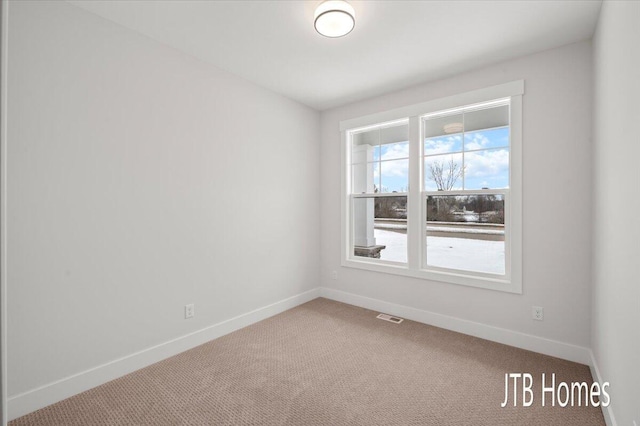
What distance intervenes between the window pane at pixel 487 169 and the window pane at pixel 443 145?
0.15 meters

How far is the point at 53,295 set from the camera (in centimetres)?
208

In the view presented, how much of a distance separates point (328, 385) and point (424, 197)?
2.25 meters

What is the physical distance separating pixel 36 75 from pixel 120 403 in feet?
7.39

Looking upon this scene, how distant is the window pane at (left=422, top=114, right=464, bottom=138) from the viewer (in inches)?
131

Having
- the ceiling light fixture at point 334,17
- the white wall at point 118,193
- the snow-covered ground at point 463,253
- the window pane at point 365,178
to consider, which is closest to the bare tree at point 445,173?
the snow-covered ground at point 463,253

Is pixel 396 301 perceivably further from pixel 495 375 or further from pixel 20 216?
pixel 20 216

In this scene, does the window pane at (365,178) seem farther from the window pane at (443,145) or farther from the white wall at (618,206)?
the white wall at (618,206)

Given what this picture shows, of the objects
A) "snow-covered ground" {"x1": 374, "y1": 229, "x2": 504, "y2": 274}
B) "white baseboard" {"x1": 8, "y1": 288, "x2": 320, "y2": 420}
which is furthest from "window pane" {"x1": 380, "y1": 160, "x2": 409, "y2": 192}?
"white baseboard" {"x1": 8, "y1": 288, "x2": 320, "y2": 420}

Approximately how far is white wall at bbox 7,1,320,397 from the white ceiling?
24cm

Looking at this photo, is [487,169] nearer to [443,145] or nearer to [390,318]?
[443,145]

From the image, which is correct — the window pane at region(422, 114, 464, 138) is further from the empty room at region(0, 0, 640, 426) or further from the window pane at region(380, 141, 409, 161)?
the window pane at region(380, 141, 409, 161)

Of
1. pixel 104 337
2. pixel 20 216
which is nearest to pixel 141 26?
pixel 20 216

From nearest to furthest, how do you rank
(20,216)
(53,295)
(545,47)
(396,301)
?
1. (20,216)
2. (53,295)
3. (545,47)
4. (396,301)

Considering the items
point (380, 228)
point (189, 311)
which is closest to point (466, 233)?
point (380, 228)
